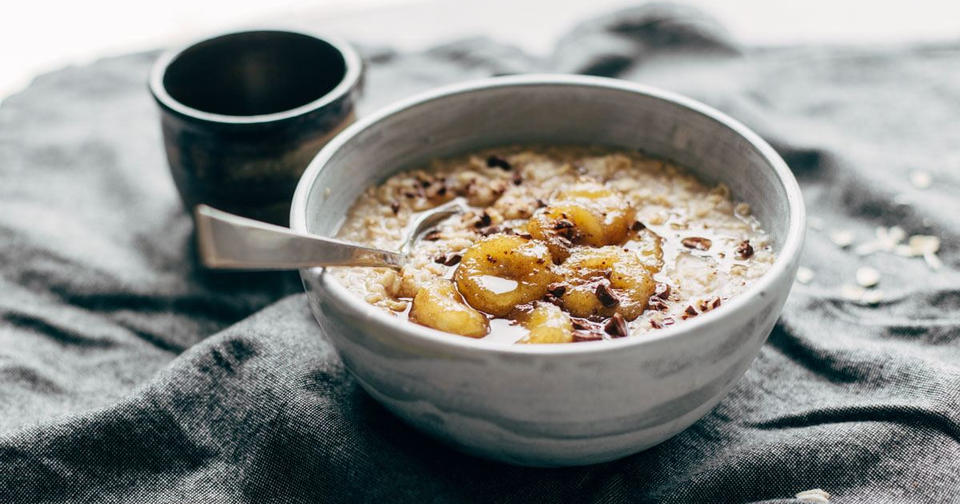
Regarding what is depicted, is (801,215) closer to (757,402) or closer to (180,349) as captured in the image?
(757,402)

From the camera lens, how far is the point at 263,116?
6.36 ft

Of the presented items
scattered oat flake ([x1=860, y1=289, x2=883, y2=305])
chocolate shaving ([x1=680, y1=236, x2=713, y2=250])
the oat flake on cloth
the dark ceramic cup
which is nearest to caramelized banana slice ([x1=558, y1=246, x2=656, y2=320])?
chocolate shaving ([x1=680, y1=236, x2=713, y2=250])

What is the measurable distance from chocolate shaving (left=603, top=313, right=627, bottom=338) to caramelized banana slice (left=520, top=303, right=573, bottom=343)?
0.17 feet

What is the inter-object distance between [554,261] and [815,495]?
50 cm

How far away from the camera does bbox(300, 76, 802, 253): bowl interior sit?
1.55 metres

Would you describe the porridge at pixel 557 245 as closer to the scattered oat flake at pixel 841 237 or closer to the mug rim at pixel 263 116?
the mug rim at pixel 263 116

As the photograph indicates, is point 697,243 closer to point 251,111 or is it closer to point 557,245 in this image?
point 557,245

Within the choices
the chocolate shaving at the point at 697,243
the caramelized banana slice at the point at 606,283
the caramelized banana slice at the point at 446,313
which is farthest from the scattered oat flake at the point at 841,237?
the caramelized banana slice at the point at 446,313

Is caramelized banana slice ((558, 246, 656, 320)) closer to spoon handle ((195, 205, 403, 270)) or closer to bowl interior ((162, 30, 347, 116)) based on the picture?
spoon handle ((195, 205, 403, 270))

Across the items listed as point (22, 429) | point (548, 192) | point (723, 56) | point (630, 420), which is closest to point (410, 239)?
point (548, 192)

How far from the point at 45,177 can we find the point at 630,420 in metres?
1.60

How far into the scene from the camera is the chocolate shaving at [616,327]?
1304mm

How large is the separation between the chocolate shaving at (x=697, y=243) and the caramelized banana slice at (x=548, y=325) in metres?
0.30

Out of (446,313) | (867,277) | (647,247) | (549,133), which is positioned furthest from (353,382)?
(867,277)
